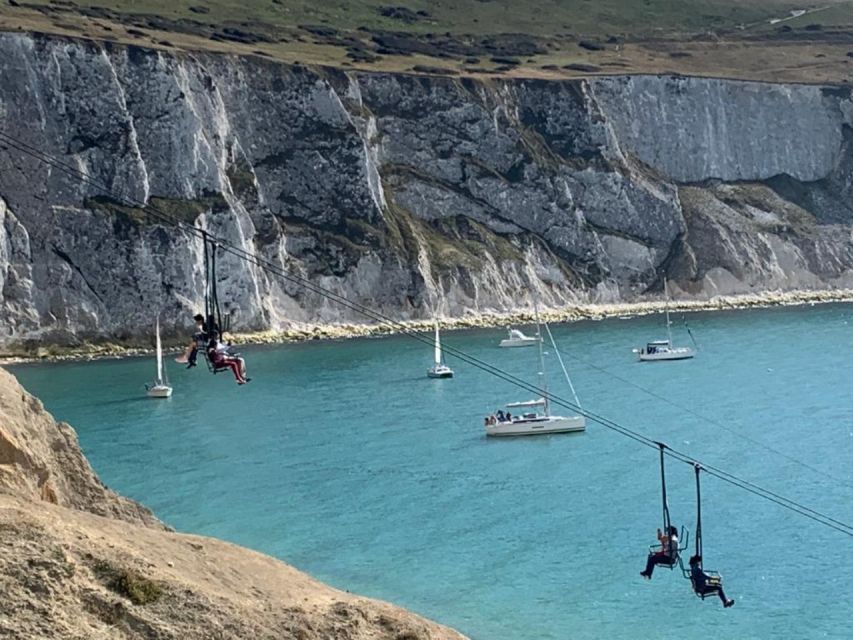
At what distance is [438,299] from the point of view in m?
126

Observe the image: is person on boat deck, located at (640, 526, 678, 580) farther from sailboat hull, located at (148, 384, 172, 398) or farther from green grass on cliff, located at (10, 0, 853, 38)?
green grass on cliff, located at (10, 0, 853, 38)

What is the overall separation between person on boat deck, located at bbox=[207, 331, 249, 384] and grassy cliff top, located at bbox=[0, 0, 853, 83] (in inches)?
3883

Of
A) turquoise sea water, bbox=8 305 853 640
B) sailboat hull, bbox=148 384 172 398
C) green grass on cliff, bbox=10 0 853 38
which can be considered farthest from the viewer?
green grass on cliff, bbox=10 0 853 38

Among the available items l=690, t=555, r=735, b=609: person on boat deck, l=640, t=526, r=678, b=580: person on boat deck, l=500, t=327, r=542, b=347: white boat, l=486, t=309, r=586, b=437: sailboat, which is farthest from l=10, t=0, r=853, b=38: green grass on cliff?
l=690, t=555, r=735, b=609: person on boat deck

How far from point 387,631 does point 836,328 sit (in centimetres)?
10612

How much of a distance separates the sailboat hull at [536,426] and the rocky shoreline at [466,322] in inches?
1184

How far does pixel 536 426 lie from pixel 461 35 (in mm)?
116155

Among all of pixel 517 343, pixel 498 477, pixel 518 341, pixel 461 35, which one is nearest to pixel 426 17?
pixel 461 35

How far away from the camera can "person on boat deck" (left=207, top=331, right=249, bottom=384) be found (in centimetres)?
2564

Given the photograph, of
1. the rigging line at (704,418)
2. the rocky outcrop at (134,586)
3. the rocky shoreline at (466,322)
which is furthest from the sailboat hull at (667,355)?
the rocky outcrop at (134,586)

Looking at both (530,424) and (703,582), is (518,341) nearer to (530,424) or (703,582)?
(530,424)

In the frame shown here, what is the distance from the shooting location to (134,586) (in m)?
18.1

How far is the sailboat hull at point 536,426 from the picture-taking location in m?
69.8

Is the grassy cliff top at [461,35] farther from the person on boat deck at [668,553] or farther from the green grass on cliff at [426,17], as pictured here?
the person on boat deck at [668,553]
